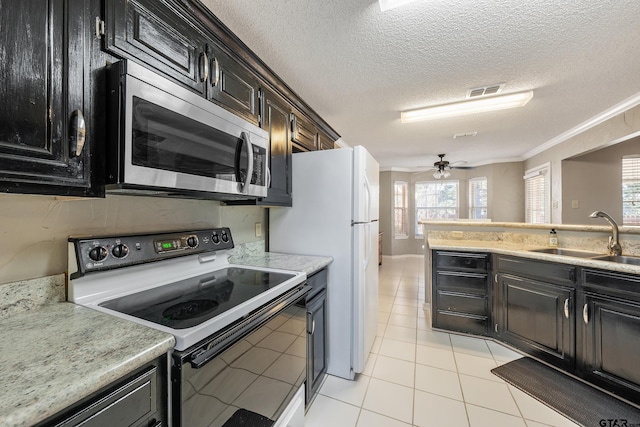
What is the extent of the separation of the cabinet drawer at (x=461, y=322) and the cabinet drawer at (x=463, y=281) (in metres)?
0.26

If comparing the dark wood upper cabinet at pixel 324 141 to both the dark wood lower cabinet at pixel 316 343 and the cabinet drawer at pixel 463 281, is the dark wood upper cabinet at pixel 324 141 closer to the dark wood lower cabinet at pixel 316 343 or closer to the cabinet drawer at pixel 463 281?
the dark wood lower cabinet at pixel 316 343

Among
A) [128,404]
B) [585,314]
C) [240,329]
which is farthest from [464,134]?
[128,404]

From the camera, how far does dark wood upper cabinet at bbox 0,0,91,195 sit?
687 mm

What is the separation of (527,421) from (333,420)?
1163 millimetres

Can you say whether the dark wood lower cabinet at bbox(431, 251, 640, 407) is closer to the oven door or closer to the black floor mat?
the black floor mat

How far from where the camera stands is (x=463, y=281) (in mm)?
2643

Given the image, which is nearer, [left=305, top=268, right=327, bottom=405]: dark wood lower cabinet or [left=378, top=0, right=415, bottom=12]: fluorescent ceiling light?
[left=378, top=0, right=415, bottom=12]: fluorescent ceiling light

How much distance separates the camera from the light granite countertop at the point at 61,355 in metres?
0.50

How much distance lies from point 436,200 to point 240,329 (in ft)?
22.4

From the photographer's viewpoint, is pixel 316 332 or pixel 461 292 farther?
pixel 461 292

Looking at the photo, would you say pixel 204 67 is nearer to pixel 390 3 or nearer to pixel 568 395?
pixel 390 3

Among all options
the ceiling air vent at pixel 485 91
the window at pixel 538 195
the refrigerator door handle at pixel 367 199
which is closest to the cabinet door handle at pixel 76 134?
the refrigerator door handle at pixel 367 199

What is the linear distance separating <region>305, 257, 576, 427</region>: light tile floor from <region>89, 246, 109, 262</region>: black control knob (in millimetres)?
1440

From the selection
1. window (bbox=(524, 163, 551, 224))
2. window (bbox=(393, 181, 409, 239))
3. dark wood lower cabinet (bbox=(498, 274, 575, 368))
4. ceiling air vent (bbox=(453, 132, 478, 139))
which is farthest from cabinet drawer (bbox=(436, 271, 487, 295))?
window (bbox=(393, 181, 409, 239))
